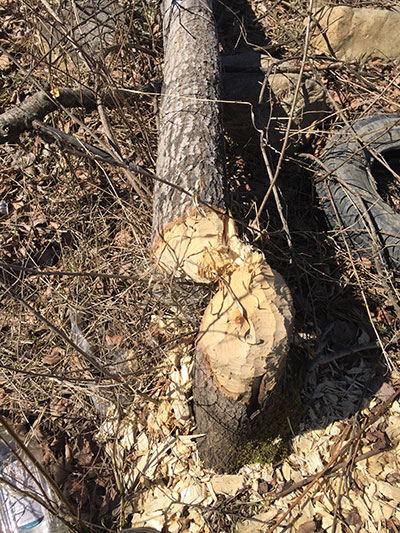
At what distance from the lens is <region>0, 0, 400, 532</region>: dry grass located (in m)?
2.21

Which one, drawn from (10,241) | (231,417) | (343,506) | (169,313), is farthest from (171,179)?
(343,506)

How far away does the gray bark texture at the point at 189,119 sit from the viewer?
7.02ft

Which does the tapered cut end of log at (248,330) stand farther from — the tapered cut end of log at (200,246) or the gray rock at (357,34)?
the gray rock at (357,34)

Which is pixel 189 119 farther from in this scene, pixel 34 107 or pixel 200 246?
pixel 34 107

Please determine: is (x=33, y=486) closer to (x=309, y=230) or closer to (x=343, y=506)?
(x=343, y=506)

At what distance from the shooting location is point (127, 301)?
8.07 feet

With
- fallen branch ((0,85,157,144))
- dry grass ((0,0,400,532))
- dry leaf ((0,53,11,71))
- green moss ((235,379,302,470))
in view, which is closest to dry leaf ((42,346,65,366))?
dry grass ((0,0,400,532))

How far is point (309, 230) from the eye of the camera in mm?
3088

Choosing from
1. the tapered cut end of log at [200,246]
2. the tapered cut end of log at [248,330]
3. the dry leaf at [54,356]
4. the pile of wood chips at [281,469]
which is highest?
the tapered cut end of log at [200,246]

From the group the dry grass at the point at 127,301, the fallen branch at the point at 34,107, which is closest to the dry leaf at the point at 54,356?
the dry grass at the point at 127,301

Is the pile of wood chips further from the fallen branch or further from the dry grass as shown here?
the fallen branch

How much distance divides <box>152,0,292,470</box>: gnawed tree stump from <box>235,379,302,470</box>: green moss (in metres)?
0.08

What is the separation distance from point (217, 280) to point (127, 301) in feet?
2.50

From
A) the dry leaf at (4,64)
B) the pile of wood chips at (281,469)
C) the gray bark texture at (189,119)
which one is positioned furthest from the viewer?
the dry leaf at (4,64)
